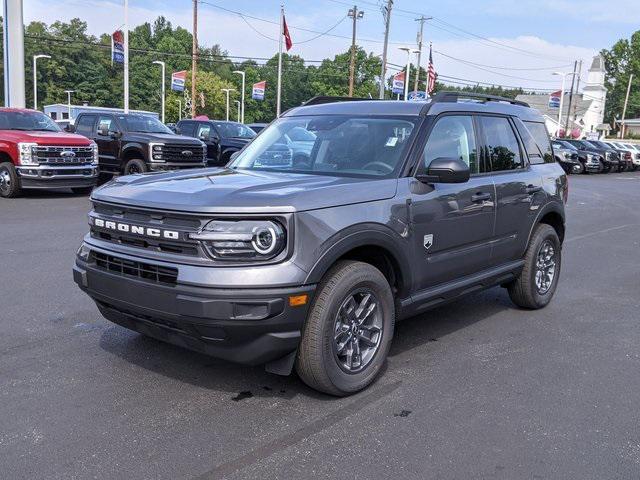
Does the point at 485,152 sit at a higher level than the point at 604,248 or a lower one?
higher

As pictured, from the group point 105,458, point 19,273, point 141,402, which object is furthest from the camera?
point 19,273

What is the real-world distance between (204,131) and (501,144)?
51.5 ft

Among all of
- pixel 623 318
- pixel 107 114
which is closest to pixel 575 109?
pixel 107 114

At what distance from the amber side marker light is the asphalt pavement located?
2.29 feet

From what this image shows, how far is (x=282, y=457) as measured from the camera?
3232 millimetres

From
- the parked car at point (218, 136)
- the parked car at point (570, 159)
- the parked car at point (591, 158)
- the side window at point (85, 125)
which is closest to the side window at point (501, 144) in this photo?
the side window at point (85, 125)

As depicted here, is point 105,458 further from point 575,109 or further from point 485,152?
point 575,109

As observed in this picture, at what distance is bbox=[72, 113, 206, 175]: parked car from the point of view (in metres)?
15.7

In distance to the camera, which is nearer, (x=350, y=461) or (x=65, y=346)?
(x=350, y=461)

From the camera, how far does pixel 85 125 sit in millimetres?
16953

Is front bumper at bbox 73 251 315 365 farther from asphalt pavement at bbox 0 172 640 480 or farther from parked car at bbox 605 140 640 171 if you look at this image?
parked car at bbox 605 140 640 171

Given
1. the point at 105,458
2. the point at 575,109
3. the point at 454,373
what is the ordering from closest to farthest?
the point at 105,458 < the point at 454,373 < the point at 575,109

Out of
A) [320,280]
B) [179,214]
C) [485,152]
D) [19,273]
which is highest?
[485,152]

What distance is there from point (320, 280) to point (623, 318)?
378 cm
